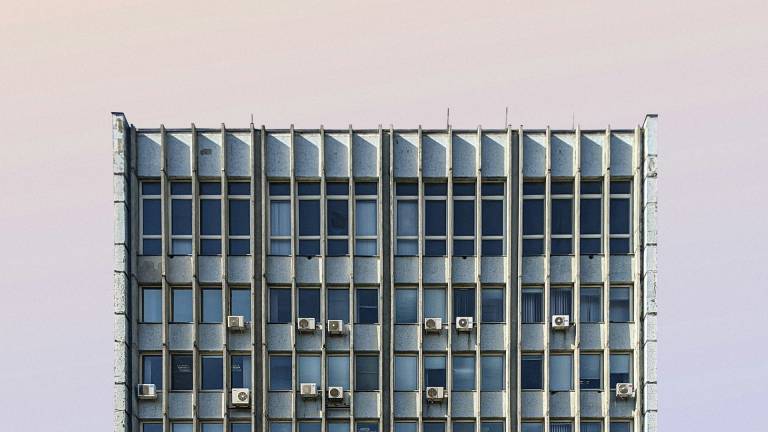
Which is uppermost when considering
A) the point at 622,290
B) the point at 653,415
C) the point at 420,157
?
the point at 420,157

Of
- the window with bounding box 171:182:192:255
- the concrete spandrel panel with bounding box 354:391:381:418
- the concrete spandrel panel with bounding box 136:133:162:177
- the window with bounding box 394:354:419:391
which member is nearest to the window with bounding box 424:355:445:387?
the window with bounding box 394:354:419:391

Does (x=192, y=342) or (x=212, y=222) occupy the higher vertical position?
(x=212, y=222)

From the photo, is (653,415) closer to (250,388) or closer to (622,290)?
(622,290)

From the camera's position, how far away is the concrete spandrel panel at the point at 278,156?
2409 inches

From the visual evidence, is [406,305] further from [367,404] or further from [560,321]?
[560,321]

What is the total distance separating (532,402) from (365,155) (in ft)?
36.2

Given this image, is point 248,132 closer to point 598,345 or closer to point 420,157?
point 420,157

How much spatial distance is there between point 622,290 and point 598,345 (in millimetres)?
2263

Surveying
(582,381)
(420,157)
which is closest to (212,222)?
(420,157)

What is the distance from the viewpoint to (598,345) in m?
60.9

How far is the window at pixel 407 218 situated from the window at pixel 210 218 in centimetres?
666

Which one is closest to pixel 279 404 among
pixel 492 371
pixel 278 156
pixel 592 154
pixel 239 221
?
pixel 239 221

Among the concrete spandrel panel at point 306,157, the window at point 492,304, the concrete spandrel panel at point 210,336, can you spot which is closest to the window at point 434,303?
the window at point 492,304

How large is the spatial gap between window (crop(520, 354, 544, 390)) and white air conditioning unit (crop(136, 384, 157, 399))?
1360cm
